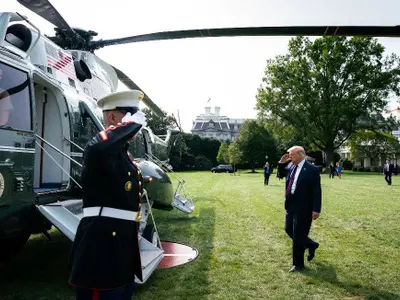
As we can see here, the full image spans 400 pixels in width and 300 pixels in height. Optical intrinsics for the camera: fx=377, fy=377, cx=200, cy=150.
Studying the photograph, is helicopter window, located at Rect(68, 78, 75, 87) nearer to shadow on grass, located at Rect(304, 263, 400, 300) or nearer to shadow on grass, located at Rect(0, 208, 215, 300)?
shadow on grass, located at Rect(0, 208, 215, 300)

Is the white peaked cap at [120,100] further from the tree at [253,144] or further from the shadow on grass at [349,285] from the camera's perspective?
the tree at [253,144]

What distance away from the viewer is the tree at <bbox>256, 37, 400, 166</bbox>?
4234 centimetres

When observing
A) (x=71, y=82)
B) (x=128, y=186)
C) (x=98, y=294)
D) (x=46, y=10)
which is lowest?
(x=98, y=294)

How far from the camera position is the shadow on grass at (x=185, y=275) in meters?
4.83

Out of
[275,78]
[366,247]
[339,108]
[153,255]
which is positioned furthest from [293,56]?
[153,255]

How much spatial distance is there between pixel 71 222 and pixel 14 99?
155 centimetres

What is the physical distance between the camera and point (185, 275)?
218 inches

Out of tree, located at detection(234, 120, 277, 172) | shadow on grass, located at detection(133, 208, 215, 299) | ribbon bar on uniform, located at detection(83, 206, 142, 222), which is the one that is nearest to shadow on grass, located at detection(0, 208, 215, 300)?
shadow on grass, located at detection(133, 208, 215, 299)

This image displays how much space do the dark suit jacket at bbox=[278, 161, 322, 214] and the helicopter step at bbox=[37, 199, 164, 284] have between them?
244 centimetres

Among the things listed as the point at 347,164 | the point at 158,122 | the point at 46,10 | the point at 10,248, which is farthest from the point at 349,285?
the point at 347,164

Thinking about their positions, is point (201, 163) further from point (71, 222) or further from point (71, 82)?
point (71, 222)

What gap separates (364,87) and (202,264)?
42.3 metres

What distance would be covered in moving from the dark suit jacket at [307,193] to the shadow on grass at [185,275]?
171 cm

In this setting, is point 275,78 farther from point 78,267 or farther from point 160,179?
point 78,267
